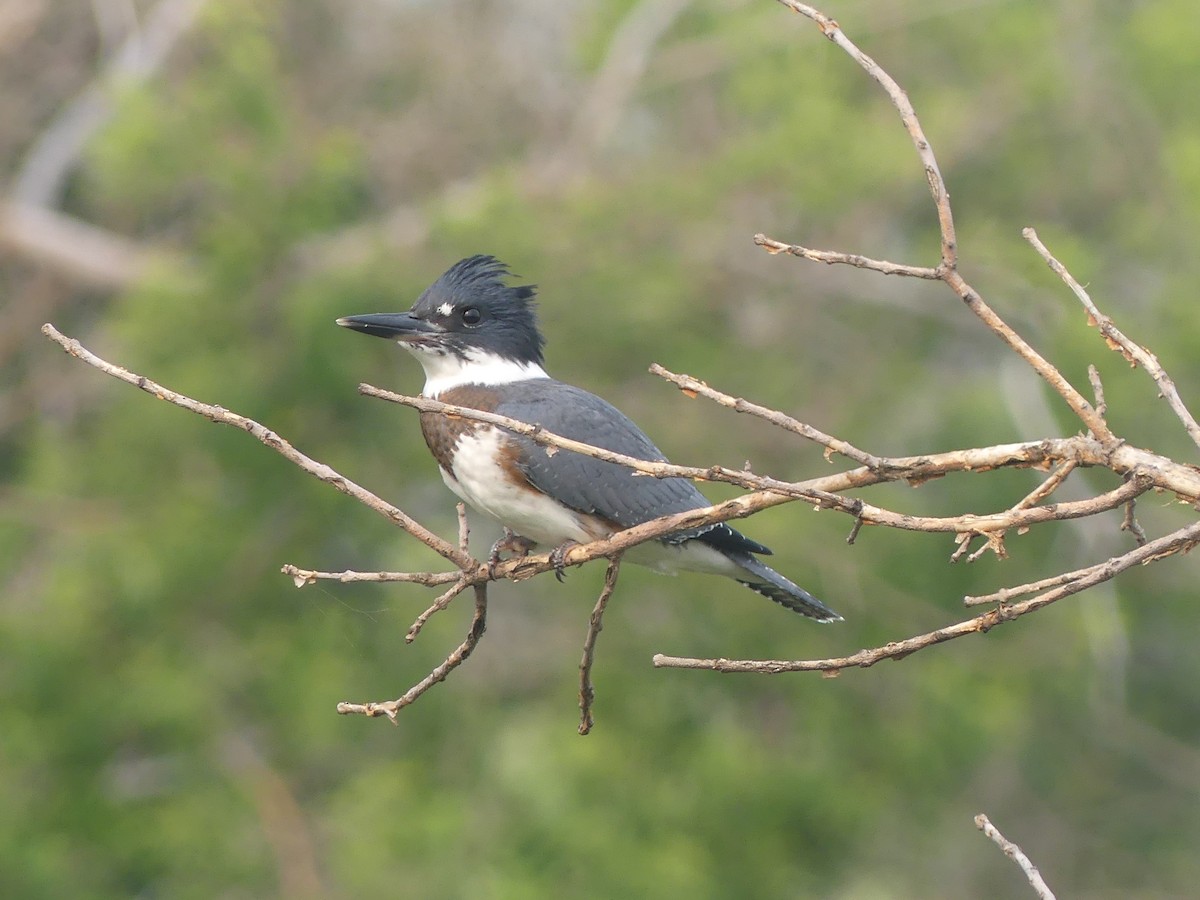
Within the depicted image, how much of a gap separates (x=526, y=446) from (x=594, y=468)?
0.61ft

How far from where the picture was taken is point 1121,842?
422 inches

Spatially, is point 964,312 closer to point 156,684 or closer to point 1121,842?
point 1121,842

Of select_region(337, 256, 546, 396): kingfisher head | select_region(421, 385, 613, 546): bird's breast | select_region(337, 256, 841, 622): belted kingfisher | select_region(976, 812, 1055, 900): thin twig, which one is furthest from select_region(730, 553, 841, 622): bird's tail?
select_region(976, 812, 1055, 900): thin twig

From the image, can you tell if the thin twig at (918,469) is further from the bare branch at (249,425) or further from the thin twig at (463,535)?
the thin twig at (463,535)

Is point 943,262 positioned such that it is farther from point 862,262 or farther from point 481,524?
point 481,524

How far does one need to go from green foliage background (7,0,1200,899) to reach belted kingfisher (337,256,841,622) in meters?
3.02

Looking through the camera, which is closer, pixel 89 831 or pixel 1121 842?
pixel 89 831

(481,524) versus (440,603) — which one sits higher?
(440,603)

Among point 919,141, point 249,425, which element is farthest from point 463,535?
point 919,141

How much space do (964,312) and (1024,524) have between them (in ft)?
24.1

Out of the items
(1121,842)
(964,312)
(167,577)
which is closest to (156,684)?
(167,577)

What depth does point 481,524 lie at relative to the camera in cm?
805

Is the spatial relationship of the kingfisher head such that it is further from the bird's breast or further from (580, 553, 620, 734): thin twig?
(580, 553, 620, 734): thin twig

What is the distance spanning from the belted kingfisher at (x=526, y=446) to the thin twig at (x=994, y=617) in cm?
103
